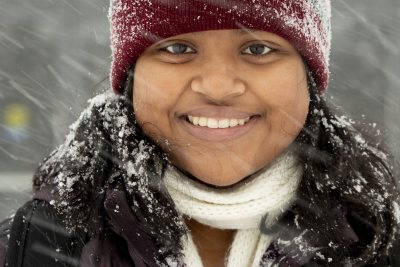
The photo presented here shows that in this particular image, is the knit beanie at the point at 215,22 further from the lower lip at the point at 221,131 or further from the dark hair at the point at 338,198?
the lower lip at the point at 221,131

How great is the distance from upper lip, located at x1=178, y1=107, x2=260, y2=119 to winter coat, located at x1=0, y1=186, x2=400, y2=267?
0.38 m

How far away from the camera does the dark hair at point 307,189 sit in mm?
1868

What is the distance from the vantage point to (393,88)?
11953mm

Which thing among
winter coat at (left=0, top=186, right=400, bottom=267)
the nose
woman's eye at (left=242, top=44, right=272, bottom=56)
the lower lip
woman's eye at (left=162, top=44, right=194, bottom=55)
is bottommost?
winter coat at (left=0, top=186, right=400, bottom=267)

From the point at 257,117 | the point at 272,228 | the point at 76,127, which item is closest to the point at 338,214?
the point at 272,228

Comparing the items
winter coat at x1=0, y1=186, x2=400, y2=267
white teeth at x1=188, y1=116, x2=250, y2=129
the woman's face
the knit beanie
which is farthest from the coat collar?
the knit beanie

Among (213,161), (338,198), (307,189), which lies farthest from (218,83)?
(338,198)

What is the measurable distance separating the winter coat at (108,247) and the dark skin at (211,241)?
0.18 meters

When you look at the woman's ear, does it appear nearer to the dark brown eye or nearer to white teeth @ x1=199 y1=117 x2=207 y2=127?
the dark brown eye

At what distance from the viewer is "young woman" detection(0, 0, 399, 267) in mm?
1732

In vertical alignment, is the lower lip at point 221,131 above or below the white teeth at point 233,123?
below

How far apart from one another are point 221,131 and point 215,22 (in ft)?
1.17

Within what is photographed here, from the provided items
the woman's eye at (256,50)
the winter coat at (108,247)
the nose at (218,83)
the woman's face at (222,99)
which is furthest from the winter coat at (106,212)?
the woman's eye at (256,50)

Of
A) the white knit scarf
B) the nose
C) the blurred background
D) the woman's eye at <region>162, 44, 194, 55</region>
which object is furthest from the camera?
the blurred background
